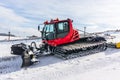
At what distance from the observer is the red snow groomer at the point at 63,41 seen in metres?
12.2

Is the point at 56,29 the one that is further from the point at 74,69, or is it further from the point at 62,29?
the point at 74,69

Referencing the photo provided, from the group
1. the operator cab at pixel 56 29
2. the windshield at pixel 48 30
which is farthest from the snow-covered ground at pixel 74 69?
the windshield at pixel 48 30

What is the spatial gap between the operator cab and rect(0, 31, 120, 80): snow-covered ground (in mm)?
1452

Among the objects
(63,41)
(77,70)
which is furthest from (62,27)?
(77,70)

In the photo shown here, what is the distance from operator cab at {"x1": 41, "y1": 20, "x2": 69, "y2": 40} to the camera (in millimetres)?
12445

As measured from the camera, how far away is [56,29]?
12.4 meters

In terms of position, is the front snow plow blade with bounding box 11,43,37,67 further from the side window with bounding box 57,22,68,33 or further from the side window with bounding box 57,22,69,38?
the side window with bounding box 57,22,68,33

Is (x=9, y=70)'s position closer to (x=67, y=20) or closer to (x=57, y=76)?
(x=57, y=76)

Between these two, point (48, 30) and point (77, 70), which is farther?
point (48, 30)

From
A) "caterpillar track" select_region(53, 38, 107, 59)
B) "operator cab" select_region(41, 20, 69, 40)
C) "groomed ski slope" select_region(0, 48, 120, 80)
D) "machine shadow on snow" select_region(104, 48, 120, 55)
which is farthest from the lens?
"operator cab" select_region(41, 20, 69, 40)

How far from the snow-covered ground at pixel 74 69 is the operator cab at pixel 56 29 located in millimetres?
1452

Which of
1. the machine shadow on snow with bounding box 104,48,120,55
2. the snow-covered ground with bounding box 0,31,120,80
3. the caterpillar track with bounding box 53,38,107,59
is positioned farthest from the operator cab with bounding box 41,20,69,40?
the machine shadow on snow with bounding box 104,48,120,55

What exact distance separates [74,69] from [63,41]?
130 inches

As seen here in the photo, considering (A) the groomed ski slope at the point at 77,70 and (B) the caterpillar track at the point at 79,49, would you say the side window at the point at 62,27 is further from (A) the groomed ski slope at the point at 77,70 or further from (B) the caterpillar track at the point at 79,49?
(A) the groomed ski slope at the point at 77,70
